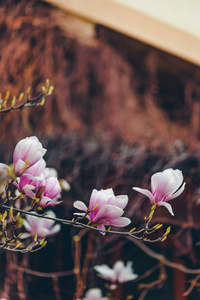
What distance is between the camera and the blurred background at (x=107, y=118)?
6.98 ft

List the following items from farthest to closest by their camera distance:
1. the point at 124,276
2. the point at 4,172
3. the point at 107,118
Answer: the point at 107,118, the point at 124,276, the point at 4,172

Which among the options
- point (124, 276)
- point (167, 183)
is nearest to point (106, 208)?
point (167, 183)

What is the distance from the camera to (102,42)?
11.3 ft

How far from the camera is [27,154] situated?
766 mm

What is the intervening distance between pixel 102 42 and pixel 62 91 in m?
0.69

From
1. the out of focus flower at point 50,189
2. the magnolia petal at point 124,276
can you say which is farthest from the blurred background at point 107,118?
the out of focus flower at point 50,189

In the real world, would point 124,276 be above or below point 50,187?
below

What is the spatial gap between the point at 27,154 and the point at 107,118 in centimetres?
268

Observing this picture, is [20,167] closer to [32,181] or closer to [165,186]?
[32,181]

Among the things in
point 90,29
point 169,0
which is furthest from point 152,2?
point 90,29

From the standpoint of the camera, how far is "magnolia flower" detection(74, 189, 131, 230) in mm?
799

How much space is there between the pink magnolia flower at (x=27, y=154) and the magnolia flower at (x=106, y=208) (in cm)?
14

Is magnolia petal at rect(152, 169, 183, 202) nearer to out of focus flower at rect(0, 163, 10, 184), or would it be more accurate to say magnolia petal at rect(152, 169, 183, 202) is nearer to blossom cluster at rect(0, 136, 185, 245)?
blossom cluster at rect(0, 136, 185, 245)

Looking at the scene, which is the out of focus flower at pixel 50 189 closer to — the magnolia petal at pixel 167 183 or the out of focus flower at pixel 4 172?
the out of focus flower at pixel 4 172
